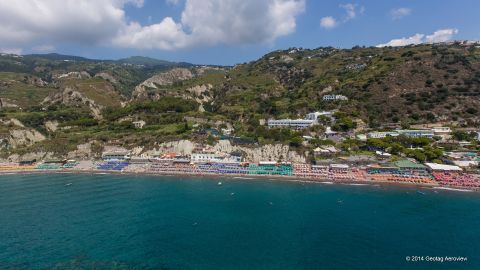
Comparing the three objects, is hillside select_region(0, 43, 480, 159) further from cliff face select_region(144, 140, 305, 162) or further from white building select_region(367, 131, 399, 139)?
white building select_region(367, 131, 399, 139)

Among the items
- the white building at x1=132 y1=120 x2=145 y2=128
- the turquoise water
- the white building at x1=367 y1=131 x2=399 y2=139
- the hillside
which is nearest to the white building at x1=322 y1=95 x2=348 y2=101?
the hillside

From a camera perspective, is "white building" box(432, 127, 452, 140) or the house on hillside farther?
the house on hillside


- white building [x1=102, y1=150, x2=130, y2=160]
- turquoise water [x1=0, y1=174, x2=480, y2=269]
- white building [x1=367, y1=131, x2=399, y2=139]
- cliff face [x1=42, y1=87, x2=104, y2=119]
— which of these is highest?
cliff face [x1=42, y1=87, x2=104, y2=119]

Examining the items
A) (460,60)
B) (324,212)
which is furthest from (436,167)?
(460,60)

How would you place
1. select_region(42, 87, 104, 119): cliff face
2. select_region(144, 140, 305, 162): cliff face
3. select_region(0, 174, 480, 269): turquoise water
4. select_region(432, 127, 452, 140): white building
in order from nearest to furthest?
select_region(0, 174, 480, 269): turquoise water, select_region(144, 140, 305, 162): cliff face, select_region(432, 127, 452, 140): white building, select_region(42, 87, 104, 119): cliff face

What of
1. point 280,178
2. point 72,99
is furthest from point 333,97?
point 72,99

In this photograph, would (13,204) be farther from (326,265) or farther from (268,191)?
(326,265)

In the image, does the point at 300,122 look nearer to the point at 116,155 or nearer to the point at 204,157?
the point at 204,157
